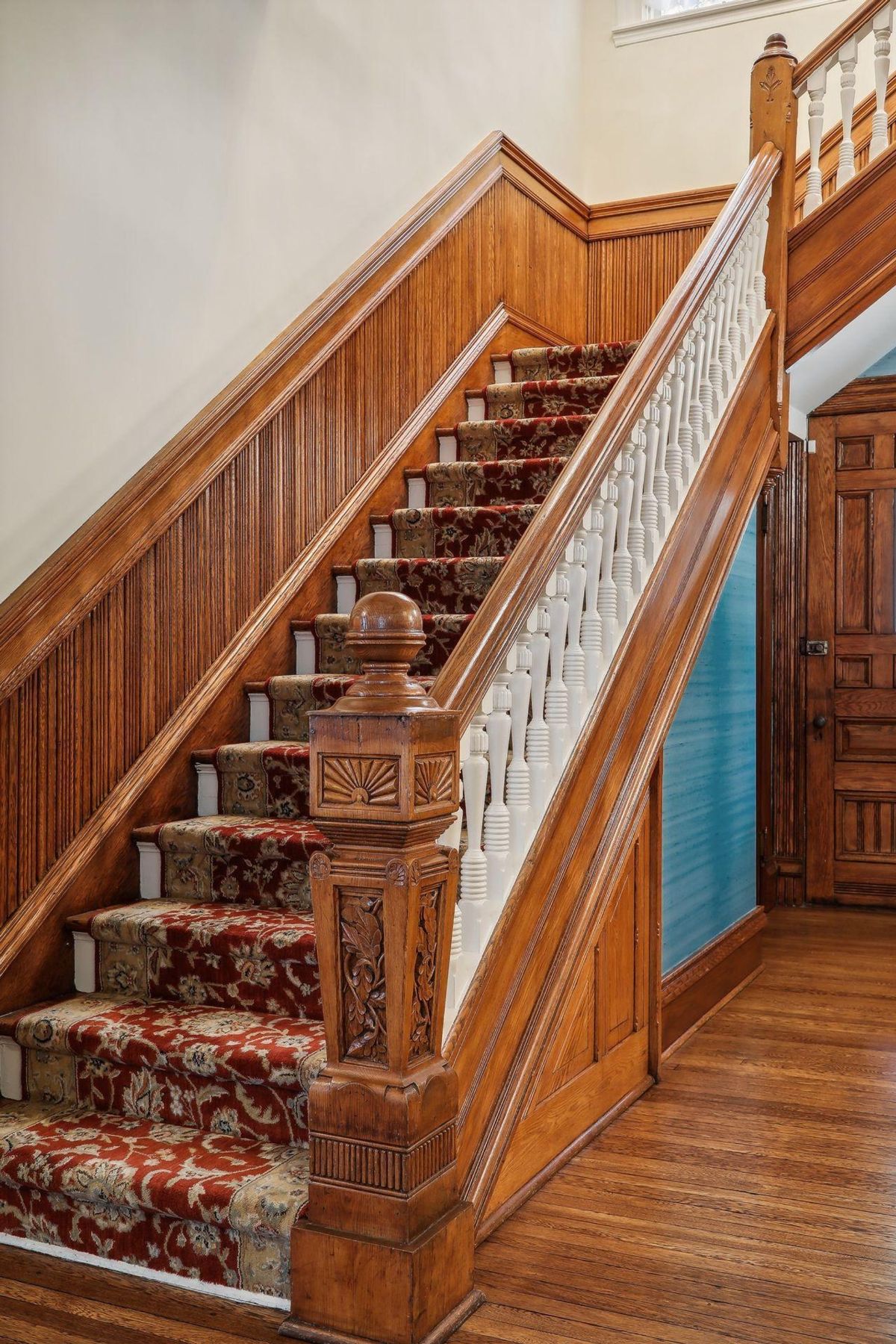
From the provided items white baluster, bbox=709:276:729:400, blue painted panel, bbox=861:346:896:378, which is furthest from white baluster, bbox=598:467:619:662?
blue painted panel, bbox=861:346:896:378

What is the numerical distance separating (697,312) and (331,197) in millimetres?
1371

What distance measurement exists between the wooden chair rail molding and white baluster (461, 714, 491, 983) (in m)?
0.98

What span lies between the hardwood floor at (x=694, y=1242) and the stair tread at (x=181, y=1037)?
1.16ft

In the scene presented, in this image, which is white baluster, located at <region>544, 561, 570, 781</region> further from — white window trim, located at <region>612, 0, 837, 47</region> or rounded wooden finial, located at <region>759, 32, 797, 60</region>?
white window trim, located at <region>612, 0, 837, 47</region>

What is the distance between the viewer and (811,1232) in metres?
2.29

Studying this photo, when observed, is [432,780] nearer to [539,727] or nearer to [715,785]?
[539,727]

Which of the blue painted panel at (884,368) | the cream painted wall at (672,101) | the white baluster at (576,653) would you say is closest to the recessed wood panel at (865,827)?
the blue painted panel at (884,368)

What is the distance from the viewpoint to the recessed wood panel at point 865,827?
220 inches

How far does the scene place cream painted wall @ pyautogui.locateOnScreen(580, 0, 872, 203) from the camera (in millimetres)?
5695

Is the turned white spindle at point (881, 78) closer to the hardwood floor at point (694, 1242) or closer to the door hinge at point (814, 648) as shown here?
the door hinge at point (814, 648)

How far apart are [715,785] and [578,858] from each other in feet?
4.30

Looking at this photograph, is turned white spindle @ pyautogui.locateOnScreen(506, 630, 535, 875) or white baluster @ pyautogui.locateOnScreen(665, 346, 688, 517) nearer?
turned white spindle @ pyautogui.locateOnScreen(506, 630, 535, 875)

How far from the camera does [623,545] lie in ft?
9.45

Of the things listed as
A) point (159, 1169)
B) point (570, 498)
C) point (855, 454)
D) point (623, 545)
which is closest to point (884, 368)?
point (855, 454)
